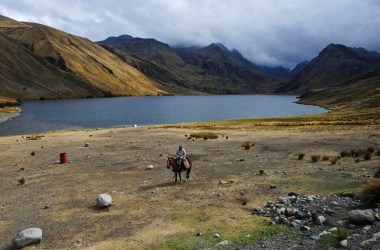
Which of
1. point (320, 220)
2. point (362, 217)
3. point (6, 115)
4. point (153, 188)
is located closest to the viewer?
point (362, 217)

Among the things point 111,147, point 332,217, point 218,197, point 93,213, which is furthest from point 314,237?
point 111,147

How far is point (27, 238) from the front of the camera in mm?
15820

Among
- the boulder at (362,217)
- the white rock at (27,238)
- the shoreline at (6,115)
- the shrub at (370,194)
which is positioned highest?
the shoreline at (6,115)

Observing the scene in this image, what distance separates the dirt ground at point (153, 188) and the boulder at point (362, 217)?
4.03 m

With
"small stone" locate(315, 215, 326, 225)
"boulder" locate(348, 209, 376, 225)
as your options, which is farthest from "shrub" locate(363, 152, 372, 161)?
"small stone" locate(315, 215, 326, 225)

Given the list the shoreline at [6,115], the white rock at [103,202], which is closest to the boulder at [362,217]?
the white rock at [103,202]

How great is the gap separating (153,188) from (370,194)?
12.3 metres

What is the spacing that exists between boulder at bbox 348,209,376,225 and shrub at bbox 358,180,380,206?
1.82 m

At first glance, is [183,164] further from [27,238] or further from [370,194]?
[370,194]

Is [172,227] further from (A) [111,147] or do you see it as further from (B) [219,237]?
(A) [111,147]

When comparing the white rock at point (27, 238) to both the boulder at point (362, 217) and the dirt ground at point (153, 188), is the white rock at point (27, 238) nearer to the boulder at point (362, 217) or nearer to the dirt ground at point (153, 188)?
the dirt ground at point (153, 188)

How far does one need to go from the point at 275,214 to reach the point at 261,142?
2618 cm

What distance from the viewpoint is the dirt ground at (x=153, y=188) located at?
16.9 m

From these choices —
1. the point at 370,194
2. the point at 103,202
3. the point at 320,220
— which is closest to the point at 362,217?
the point at 320,220
